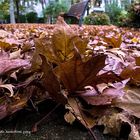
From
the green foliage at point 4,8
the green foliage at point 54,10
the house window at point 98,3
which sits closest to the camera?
the green foliage at point 4,8

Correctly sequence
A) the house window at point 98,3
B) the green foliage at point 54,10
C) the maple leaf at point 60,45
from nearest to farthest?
the maple leaf at point 60,45 < the green foliage at point 54,10 < the house window at point 98,3

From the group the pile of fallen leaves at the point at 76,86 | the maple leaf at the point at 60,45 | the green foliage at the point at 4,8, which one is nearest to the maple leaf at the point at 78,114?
the pile of fallen leaves at the point at 76,86

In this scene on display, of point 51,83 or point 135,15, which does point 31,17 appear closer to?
point 135,15

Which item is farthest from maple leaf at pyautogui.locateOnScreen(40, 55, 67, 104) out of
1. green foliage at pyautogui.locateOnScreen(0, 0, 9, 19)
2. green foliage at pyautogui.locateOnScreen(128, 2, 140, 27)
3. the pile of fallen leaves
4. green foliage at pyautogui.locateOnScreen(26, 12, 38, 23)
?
green foliage at pyautogui.locateOnScreen(26, 12, 38, 23)

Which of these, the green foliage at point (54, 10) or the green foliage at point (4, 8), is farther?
the green foliage at point (54, 10)

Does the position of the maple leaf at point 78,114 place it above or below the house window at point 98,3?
above

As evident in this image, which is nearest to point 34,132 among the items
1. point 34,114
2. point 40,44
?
point 34,114

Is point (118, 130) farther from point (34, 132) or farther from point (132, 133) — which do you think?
point (34, 132)

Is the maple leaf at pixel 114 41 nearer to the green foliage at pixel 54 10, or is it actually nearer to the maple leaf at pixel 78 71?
A: the maple leaf at pixel 78 71

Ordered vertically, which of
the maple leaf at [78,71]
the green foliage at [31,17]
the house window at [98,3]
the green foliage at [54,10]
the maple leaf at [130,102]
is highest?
the maple leaf at [78,71]

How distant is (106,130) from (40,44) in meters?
0.20

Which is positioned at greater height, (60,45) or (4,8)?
(60,45)

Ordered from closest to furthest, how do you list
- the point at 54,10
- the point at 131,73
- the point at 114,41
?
the point at 131,73 < the point at 114,41 < the point at 54,10

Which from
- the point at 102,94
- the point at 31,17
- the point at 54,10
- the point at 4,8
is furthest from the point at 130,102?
the point at 31,17
